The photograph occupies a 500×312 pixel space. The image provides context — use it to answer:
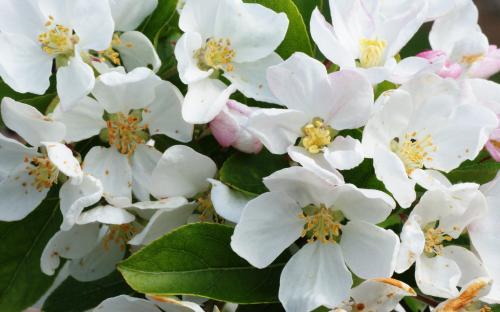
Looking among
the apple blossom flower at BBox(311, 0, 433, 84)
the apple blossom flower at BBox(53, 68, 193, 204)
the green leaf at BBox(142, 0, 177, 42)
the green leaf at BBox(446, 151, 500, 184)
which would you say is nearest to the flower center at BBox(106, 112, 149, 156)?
the apple blossom flower at BBox(53, 68, 193, 204)

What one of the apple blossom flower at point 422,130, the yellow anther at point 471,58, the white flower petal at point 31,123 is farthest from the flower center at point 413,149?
the white flower petal at point 31,123

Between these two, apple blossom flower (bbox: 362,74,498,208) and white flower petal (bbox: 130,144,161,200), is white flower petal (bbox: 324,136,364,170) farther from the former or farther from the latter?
white flower petal (bbox: 130,144,161,200)

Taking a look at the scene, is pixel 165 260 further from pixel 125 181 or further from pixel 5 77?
pixel 5 77

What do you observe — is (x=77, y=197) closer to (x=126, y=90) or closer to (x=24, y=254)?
(x=126, y=90)

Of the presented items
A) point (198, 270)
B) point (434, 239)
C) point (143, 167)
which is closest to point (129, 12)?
point (143, 167)

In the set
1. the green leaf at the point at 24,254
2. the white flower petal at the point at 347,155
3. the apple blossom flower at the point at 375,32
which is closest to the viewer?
the white flower petal at the point at 347,155

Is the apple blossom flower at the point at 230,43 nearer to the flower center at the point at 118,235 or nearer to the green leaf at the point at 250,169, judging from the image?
the green leaf at the point at 250,169
